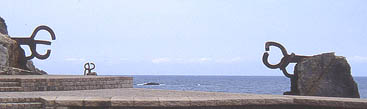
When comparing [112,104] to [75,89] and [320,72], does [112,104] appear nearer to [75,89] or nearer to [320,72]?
[75,89]

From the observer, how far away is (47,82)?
483 inches

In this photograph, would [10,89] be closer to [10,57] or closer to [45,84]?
[45,84]

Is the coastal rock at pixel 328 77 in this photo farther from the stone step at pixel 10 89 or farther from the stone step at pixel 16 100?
the stone step at pixel 16 100

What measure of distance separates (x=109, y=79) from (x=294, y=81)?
17567 millimetres

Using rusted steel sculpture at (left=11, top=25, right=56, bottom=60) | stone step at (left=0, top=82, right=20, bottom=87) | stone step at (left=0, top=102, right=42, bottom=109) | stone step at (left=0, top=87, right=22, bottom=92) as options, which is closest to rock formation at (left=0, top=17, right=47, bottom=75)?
rusted steel sculpture at (left=11, top=25, right=56, bottom=60)

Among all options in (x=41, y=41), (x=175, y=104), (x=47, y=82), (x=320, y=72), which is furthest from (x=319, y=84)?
(x=175, y=104)

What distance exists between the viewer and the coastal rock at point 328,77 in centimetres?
3050

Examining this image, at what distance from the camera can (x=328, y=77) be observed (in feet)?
104

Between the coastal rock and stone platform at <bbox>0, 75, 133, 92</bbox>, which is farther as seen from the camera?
the coastal rock

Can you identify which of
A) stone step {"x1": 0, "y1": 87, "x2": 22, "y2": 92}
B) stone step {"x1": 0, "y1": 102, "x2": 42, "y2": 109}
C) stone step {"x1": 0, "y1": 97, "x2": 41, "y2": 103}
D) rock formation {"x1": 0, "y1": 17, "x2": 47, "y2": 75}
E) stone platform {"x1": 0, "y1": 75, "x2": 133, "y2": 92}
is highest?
rock formation {"x1": 0, "y1": 17, "x2": 47, "y2": 75}

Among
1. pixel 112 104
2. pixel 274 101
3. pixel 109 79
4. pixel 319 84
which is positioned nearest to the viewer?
pixel 112 104

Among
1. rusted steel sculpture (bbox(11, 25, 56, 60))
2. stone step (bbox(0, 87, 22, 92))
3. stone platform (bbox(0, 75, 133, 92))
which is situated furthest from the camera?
rusted steel sculpture (bbox(11, 25, 56, 60))

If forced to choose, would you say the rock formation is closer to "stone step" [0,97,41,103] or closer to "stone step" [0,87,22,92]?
"stone step" [0,87,22,92]

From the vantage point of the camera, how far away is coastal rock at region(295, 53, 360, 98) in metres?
30.5
